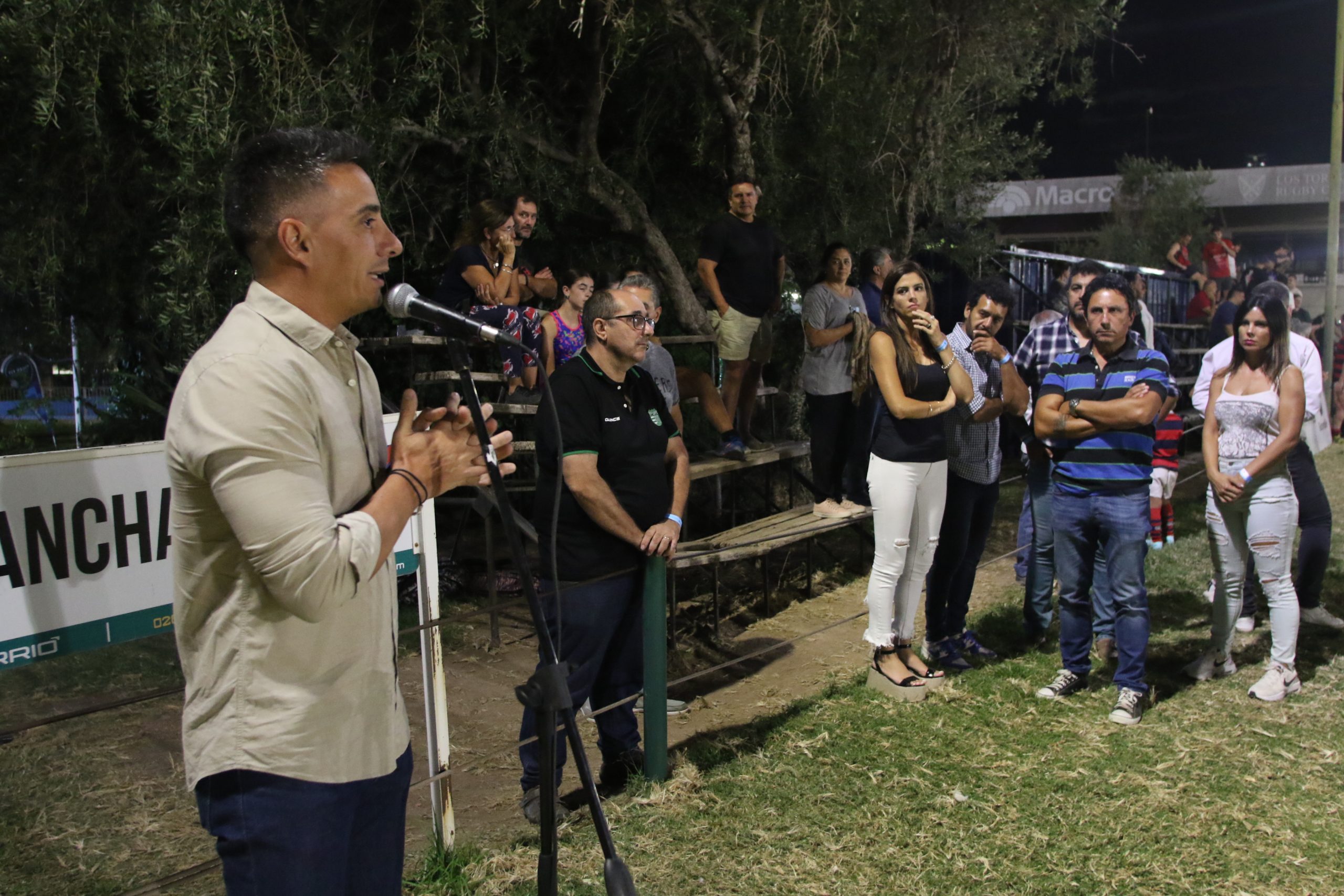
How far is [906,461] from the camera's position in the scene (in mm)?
5250

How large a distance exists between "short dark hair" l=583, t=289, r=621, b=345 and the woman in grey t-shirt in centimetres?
339

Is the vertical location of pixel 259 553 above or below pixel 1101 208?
below

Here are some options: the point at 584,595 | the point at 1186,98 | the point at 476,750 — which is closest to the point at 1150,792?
the point at 584,595

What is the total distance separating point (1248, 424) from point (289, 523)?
5223 mm

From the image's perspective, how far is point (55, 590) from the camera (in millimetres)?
2758

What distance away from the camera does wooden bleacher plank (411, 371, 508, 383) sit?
6.29m

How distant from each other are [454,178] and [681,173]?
239cm

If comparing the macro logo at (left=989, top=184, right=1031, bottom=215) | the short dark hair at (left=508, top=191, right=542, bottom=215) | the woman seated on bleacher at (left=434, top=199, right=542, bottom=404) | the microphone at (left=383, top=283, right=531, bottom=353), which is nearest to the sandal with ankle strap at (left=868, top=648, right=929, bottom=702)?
the woman seated on bleacher at (left=434, top=199, right=542, bottom=404)

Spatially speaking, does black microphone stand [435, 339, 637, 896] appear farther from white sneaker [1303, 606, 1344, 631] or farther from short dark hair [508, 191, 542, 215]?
white sneaker [1303, 606, 1344, 631]

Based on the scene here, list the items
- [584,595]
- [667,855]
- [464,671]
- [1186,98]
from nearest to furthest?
[667,855] < [584,595] < [464,671] < [1186,98]

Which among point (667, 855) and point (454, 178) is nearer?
point (667, 855)

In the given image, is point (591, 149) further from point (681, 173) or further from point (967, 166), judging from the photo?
point (967, 166)

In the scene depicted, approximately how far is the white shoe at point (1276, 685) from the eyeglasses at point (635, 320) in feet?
12.1

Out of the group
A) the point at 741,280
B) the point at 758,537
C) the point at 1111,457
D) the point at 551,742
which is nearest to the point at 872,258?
the point at 741,280
